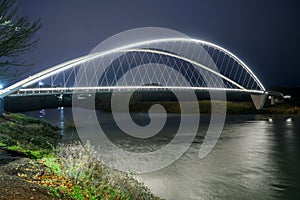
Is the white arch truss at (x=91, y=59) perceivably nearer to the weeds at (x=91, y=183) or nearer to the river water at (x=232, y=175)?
the river water at (x=232, y=175)

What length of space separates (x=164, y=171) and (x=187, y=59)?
35997mm

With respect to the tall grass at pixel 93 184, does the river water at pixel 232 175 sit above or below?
below

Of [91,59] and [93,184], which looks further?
[91,59]

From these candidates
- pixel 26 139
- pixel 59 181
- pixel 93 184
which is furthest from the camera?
pixel 26 139

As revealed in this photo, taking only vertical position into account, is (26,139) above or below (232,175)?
above

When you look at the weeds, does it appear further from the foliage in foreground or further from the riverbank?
the foliage in foreground

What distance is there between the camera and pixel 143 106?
61562mm

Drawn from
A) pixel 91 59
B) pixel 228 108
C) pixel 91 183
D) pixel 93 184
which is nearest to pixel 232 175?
pixel 93 184

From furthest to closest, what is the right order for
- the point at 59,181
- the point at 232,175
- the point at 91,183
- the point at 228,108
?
the point at 228,108 < the point at 232,175 < the point at 91,183 < the point at 59,181

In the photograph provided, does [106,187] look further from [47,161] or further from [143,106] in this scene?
[143,106]

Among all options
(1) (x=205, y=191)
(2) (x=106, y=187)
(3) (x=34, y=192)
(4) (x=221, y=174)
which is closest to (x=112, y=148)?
(4) (x=221, y=174)

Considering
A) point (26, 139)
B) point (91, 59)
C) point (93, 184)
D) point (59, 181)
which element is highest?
point (91, 59)

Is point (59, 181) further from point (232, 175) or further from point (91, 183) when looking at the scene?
point (232, 175)

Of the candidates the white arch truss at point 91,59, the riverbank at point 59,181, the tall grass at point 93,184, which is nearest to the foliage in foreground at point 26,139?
the riverbank at point 59,181
